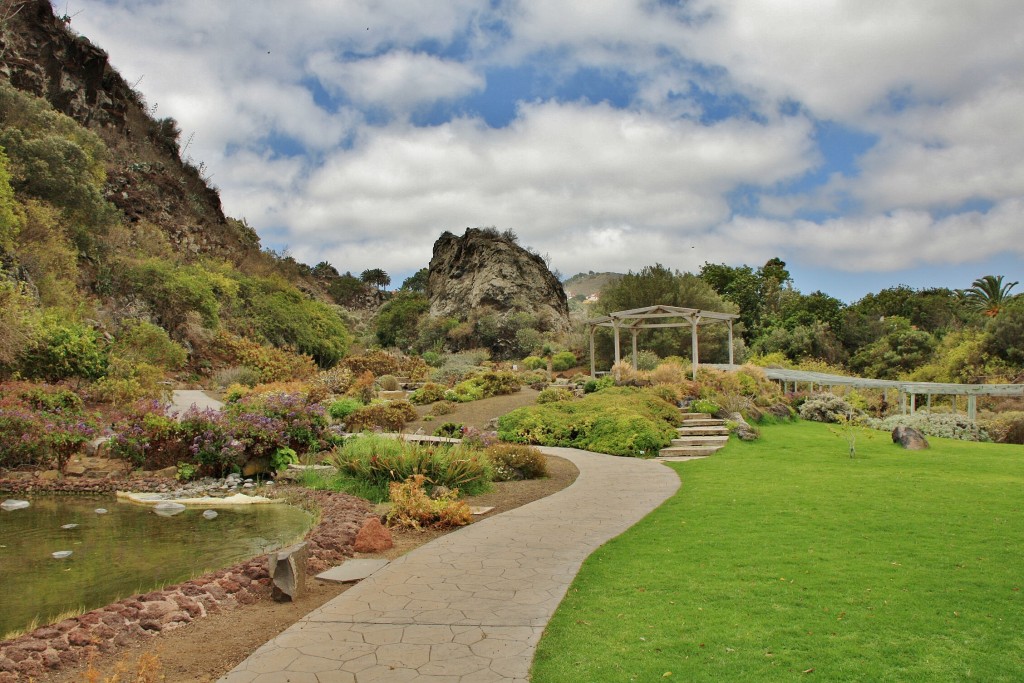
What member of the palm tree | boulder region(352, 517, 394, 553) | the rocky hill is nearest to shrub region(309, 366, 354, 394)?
the rocky hill

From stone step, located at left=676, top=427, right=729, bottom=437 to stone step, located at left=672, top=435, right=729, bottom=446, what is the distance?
0.44m

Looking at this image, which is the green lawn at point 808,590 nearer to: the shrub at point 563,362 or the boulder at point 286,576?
the boulder at point 286,576

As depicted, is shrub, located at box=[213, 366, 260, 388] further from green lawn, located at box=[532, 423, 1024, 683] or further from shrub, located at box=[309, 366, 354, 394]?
green lawn, located at box=[532, 423, 1024, 683]

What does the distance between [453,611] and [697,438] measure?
9.00 meters

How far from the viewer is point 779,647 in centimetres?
362

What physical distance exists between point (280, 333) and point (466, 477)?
19171mm

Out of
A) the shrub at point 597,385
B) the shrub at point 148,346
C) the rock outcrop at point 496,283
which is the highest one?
the rock outcrop at point 496,283

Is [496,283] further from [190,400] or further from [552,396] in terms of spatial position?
[190,400]

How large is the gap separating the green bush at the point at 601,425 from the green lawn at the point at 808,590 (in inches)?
154

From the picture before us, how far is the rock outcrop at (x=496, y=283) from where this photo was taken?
113ft

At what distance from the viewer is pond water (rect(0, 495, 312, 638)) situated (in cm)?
508

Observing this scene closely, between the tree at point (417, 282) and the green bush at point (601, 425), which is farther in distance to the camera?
the tree at point (417, 282)

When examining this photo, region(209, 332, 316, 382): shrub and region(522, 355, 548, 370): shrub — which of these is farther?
region(522, 355, 548, 370): shrub

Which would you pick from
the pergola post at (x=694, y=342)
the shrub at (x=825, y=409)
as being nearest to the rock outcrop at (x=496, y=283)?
the pergola post at (x=694, y=342)
